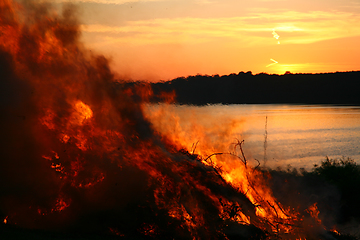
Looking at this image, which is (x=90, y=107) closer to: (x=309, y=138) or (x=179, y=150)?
(x=179, y=150)

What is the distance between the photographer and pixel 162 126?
22.0 m

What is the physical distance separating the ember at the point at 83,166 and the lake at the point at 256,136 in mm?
3559

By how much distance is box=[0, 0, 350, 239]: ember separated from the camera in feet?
51.3

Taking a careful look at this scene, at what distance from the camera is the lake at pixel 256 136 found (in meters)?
23.5

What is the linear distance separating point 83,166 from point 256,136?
8422 centimetres

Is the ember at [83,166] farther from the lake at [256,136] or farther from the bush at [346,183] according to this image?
the bush at [346,183]

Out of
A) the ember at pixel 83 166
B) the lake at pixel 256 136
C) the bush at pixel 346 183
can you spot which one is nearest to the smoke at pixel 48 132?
the ember at pixel 83 166

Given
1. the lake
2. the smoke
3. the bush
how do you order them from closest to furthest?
the smoke → the lake → the bush

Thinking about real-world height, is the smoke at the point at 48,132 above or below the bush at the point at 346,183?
above

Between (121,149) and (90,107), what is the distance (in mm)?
2754

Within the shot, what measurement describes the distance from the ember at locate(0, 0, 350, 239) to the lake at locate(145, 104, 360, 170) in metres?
3.56

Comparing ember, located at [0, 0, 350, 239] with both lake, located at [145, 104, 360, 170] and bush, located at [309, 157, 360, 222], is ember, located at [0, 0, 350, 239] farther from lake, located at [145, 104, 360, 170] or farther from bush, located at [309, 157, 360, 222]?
bush, located at [309, 157, 360, 222]

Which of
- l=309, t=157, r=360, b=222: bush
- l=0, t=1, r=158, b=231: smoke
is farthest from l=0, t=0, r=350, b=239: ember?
l=309, t=157, r=360, b=222: bush

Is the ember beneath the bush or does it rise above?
above
